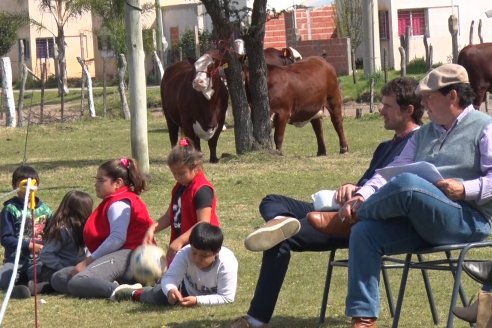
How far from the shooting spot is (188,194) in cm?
874

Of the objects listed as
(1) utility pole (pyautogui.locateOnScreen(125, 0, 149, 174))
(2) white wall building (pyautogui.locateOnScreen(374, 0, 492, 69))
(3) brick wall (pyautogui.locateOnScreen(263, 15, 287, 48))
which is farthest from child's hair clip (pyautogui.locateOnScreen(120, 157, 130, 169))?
(2) white wall building (pyautogui.locateOnScreen(374, 0, 492, 69))

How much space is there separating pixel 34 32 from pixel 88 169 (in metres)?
40.0

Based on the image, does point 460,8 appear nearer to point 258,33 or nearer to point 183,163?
point 258,33

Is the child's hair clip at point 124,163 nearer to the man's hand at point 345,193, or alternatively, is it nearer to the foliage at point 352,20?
the man's hand at point 345,193

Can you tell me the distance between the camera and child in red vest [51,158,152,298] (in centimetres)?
922

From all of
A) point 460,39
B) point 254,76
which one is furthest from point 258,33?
point 460,39

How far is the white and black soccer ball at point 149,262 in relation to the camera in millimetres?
9055

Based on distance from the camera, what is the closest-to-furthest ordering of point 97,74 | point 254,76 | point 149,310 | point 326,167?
1. point 149,310
2. point 326,167
3. point 254,76
4. point 97,74

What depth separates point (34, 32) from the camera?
5800cm

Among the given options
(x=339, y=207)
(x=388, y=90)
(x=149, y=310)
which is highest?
(x=388, y=90)

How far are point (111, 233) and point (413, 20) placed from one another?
152 feet

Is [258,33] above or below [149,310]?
above

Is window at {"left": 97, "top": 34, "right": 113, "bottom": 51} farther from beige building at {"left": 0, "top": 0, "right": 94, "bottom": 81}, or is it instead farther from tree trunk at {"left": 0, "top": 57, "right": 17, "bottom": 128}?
tree trunk at {"left": 0, "top": 57, "right": 17, "bottom": 128}

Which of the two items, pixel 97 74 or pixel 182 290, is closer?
pixel 182 290
